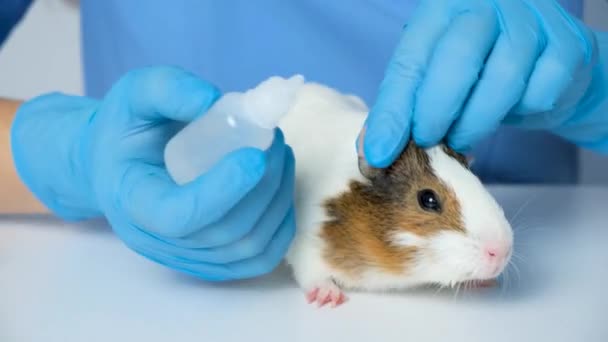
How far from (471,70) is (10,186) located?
1.05 m

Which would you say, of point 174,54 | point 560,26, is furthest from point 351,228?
point 174,54

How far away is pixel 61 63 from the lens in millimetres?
3045

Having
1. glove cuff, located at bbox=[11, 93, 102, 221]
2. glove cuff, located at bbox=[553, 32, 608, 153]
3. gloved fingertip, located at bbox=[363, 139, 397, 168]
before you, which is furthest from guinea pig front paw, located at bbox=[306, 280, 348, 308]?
glove cuff, located at bbox=[553, 32, 608, 153]

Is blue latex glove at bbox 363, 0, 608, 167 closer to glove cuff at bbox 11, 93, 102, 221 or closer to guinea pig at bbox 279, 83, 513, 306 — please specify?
guinea pig at bbox 279, 83, 513, 306

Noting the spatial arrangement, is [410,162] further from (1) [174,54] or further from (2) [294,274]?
(1) [174,54]

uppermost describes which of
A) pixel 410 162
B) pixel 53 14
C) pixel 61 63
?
pixel 410 162

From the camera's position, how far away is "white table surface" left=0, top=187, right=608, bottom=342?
129 centimetres

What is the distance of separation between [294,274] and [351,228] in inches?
5.7

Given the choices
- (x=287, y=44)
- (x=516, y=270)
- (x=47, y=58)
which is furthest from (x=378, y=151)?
(x=47, y=58)

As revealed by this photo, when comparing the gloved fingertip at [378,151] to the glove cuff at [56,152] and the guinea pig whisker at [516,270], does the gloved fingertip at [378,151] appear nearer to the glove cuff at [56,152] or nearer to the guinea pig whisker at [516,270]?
the guinea pig whisker at [516,270]

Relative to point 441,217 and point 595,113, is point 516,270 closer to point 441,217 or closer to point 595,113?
point 441,217

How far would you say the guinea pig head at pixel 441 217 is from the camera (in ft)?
4.29

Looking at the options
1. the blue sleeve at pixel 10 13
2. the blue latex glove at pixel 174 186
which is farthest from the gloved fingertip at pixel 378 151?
the blue sleeve at pixel 10 13

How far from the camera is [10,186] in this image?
5.81 feet
